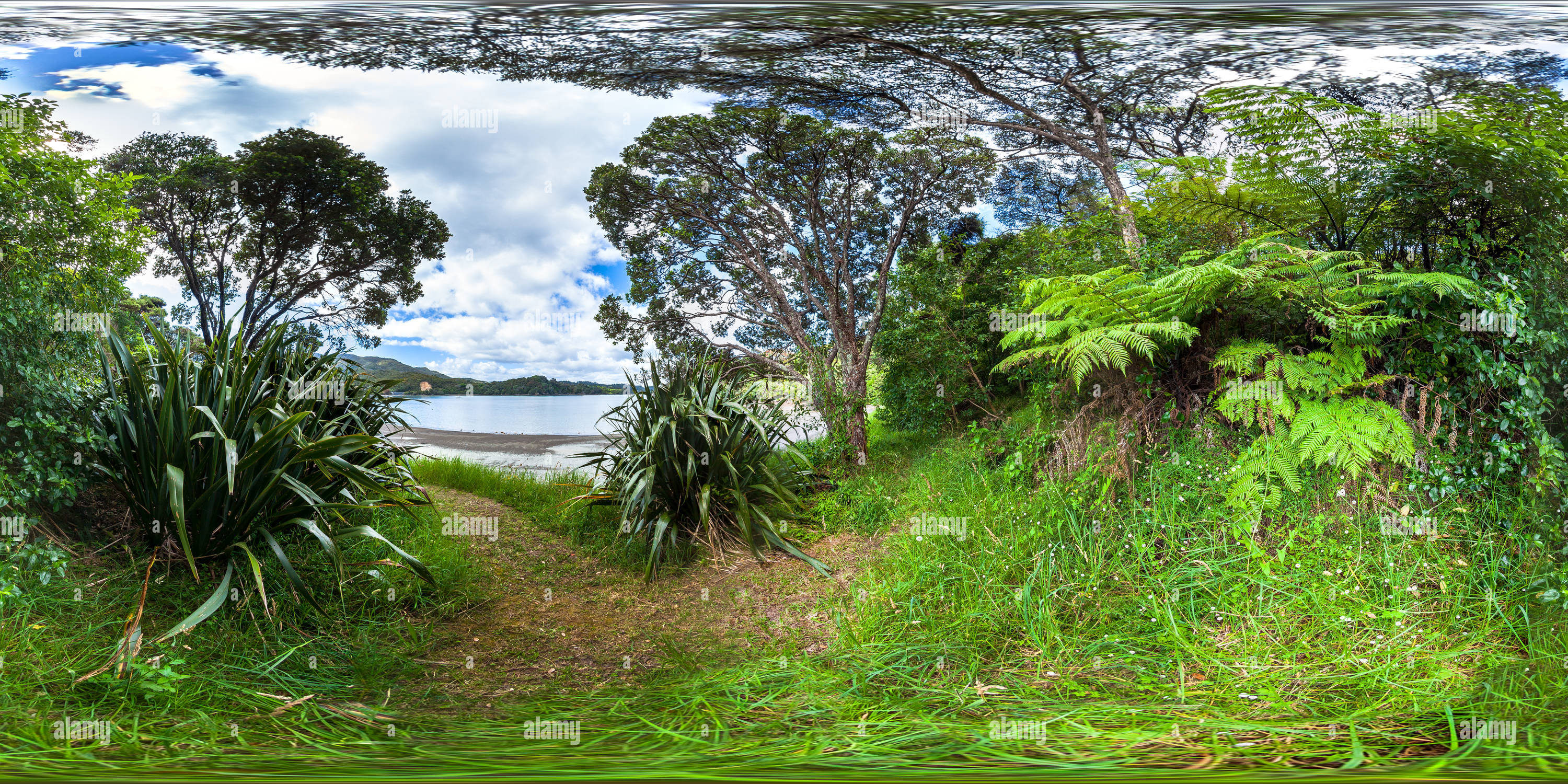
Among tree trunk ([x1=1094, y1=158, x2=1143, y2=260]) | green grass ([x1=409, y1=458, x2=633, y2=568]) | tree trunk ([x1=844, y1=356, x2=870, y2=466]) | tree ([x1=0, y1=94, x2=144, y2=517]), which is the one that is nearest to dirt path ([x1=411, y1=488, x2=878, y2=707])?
green grass ([x1=409, y1=458, x2=633, y2=568])

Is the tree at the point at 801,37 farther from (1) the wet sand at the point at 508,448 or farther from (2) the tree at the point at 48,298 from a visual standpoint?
(1) the wet sand at the point at 508,448

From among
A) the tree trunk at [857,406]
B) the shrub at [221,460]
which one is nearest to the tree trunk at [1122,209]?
the tree trunk at [857,406]

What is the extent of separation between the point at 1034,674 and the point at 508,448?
4.88 meters

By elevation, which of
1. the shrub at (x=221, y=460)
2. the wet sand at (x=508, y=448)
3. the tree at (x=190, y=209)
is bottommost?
the wet sand at (x=508, y=448)

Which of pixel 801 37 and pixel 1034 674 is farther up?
pixel 801 37

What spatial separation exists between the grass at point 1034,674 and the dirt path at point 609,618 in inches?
4.5

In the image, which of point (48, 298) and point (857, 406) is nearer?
point (48, 298)

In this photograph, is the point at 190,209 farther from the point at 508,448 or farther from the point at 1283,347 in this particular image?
the point at 1283,347

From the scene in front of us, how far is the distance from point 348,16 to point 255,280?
146cm

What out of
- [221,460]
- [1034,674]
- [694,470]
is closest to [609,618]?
[694,470]

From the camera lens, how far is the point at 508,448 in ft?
17.6

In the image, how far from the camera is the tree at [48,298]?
2.18 m

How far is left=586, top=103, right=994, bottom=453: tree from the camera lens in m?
4.59

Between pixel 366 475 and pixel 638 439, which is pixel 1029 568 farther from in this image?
pixel 366 475
